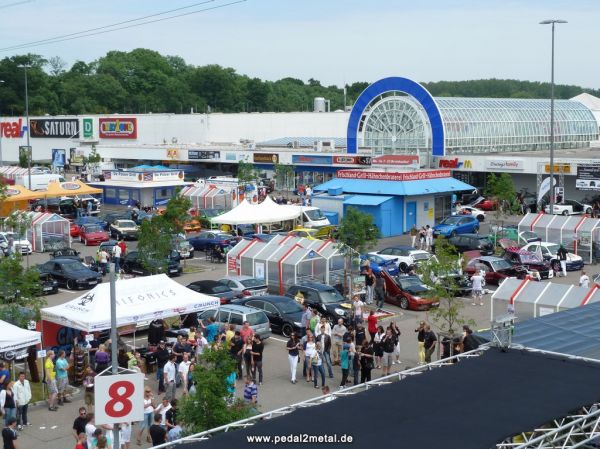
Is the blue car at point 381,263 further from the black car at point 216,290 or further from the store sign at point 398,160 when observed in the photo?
the store sign at point 398,160

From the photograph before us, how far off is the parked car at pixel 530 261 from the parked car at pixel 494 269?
0.60m

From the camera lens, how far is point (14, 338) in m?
20.0

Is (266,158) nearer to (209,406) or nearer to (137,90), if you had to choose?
(209,406)

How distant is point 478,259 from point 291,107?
4744 inches

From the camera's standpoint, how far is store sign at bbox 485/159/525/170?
5525 centimetres

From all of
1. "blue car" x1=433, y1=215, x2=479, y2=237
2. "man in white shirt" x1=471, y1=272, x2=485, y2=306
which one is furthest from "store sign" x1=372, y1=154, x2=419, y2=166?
"man in white shirt" x1=471, y1=272, x2=485, y2=306

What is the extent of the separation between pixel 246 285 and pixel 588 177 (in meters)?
28.5

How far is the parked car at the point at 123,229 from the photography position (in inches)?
1777

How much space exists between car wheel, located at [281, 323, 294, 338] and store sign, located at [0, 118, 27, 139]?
7318 cm

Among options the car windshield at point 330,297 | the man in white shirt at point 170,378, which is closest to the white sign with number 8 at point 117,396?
the man in white shirt at point 170,378

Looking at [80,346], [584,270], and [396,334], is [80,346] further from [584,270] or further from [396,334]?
[584,270]

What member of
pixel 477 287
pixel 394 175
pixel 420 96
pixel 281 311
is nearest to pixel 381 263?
pixel 477 287

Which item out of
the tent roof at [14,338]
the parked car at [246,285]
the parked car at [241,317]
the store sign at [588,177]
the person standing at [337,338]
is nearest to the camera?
the tent roof at [14,338]

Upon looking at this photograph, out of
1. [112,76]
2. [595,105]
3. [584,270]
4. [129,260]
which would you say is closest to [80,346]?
[129,260]
